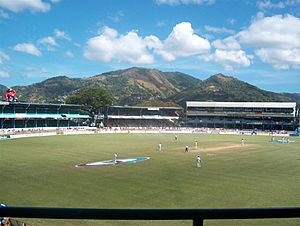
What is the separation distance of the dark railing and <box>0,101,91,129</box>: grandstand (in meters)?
84.4

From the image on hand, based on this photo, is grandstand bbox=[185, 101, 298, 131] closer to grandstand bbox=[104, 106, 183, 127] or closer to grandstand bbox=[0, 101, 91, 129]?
grandstand bbox=[104, 106, 183, 127]

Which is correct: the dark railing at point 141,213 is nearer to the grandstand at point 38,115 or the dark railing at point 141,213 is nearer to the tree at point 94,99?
the grandstand at point 38,115

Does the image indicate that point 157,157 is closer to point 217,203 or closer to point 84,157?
point 84,157

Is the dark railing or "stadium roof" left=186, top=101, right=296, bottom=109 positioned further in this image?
"stadium roof" left=186, top=101, right=296, bottom=109

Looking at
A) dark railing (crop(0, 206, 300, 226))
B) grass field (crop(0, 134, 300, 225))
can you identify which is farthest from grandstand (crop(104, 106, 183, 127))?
dark railing (crop(0, 206, 300, 226))

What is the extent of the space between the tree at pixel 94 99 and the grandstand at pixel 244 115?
1280 inches

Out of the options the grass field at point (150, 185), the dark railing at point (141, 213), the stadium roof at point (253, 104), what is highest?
the stadium roof at point (253, 104)

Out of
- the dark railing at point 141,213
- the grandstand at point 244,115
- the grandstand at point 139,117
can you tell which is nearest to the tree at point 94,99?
the grandstand at point 139,117

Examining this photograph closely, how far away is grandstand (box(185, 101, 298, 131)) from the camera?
117 meters

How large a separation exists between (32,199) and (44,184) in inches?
165

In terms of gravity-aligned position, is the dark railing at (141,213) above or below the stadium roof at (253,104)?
below

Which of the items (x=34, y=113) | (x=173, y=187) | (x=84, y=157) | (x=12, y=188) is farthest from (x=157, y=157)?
(x=34, y=113)

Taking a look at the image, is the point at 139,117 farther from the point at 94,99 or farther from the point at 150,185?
the point at 150,185

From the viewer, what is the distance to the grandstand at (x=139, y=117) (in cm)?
12719
